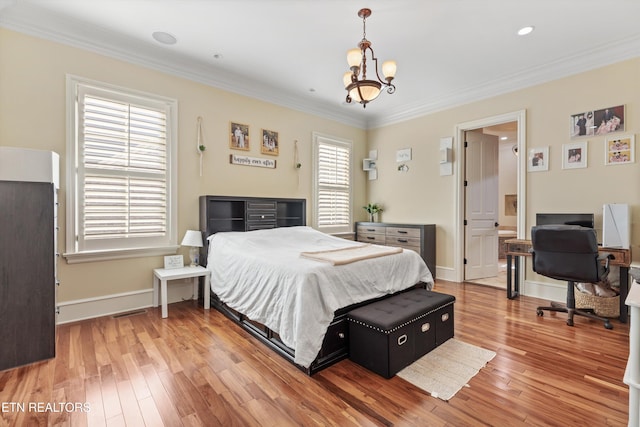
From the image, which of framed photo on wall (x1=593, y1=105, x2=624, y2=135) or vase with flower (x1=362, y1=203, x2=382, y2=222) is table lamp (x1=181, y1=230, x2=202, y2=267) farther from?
framed photo on wall (x1=593, y1=105, x2=624, y2=135)

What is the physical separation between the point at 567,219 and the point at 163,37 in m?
5.06

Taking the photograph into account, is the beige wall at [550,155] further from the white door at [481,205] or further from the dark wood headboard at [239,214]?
the dark wood headboard at [239,214]

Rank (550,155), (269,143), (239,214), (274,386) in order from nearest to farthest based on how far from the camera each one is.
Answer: (274,386) → (550,155) → (239,214) → (269,143)

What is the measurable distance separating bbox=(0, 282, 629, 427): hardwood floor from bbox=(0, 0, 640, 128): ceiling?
300cm

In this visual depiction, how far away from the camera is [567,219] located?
11.8ft

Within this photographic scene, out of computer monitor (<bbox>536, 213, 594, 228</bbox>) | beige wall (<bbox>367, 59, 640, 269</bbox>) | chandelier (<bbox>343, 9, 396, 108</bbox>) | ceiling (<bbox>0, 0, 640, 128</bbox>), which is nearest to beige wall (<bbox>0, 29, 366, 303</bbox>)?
ceiling (<bbox>0, 0, 640, 128</bbox>)

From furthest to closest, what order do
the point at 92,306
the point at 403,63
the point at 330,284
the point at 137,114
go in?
the point at 403,63, the point at 137,114, the point at 92,306, the point at 330,284

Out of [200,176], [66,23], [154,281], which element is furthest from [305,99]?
[154,281]

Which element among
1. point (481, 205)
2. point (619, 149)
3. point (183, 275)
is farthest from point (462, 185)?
point (183, 275)

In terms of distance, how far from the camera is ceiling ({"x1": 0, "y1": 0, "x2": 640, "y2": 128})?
272 centimetres

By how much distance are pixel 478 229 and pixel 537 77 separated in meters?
2.30

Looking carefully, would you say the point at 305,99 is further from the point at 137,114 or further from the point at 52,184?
the point at 52,184

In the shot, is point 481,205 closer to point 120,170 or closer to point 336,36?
point 336,36

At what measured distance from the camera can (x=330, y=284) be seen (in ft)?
7.68
